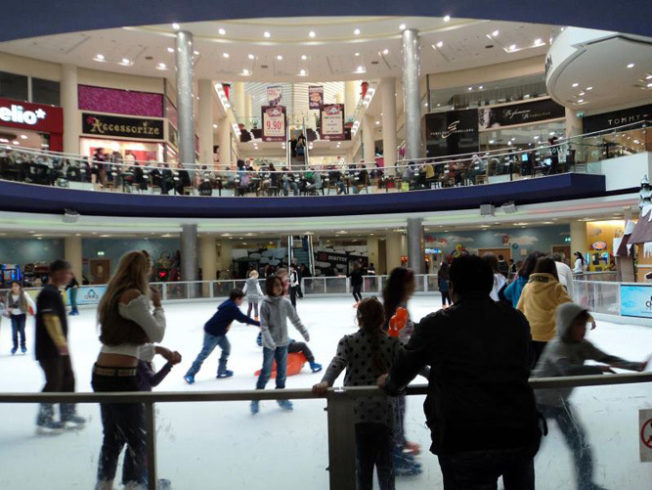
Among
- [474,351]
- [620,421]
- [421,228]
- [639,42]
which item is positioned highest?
[639,42]

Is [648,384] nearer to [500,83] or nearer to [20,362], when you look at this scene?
[20,362]

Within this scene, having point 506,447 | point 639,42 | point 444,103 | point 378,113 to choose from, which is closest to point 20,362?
point 506,447

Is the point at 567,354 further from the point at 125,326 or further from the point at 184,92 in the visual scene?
the point at 184,92

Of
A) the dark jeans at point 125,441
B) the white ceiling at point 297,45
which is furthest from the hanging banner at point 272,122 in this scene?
the dark jeans at point 125,441

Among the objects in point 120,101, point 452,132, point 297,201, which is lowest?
point 297,201

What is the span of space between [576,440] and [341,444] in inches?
43.0

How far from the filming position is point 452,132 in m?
30.2

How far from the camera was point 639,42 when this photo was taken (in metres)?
15.1

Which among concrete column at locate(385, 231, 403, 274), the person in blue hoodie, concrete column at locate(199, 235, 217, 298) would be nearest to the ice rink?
the person in blue hoodie

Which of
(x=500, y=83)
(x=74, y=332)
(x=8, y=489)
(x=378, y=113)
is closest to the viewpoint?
(x=8, y=489)

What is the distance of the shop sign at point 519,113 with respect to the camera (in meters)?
28.5

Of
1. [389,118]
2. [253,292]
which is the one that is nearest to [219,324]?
[253,292]

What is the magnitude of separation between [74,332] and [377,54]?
834 inches

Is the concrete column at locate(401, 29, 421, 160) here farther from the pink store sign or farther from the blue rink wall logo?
the blue rink wall logo
